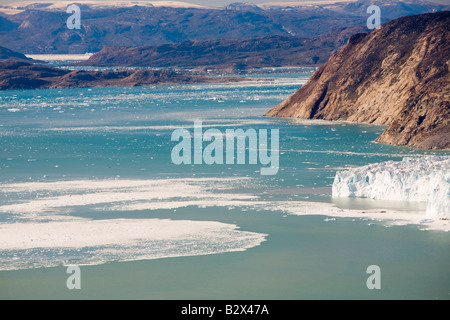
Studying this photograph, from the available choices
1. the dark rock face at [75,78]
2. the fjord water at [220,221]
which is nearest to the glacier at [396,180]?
the fjord water at [220,221]

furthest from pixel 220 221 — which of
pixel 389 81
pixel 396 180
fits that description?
pixel 389 81

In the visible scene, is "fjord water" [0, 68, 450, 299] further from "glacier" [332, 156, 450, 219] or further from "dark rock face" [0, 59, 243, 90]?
"dark rock face" [0, 59, 243, 90]

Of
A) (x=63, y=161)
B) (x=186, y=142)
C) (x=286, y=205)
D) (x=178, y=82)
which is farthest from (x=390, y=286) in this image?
(x=178, y=82)

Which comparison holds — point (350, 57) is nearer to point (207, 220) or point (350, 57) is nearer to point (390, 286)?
point (207, 220)

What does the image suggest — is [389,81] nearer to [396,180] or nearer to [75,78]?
[396,180]

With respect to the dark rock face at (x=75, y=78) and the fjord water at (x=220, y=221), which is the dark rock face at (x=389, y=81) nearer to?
the fjord water at (x=220, y=221)

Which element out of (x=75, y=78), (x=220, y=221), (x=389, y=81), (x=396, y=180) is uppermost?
(x=75, y=78)
